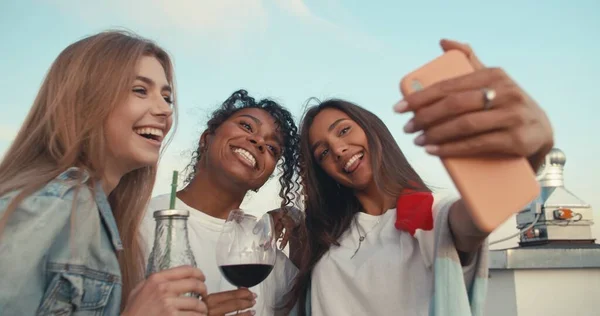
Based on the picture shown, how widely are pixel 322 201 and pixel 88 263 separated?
5.55ft

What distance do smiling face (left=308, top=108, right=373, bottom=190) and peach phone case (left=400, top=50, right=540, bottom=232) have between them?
1.48 m

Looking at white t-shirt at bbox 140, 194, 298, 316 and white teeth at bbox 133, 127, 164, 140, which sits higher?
white teeth at bbox 133, 127, 164, 140

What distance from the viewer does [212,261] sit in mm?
2553

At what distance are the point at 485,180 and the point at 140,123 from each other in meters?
1.15

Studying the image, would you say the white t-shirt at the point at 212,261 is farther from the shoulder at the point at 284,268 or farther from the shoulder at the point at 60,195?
the shoulder at the point at 60,195

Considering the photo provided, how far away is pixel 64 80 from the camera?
5.45ft

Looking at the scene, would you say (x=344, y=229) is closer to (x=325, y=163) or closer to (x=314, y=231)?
(x=314, y=231)

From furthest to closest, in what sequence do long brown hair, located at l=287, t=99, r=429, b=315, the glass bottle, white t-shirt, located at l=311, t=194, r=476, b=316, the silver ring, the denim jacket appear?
long brown hair, located at l=287, t=99, r=429, b=315
white t-shirt, located at l=311, t=194, r=476, b=316
the glass bottle
the denim jacket
the silver ring

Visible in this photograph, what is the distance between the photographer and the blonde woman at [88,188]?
1.30m

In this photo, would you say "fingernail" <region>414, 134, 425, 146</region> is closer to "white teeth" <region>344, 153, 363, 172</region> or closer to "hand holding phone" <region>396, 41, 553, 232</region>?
"hand holding phone" <region>396, 41, 553, 232</region>

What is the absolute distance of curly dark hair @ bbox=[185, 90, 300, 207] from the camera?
10.7 feet

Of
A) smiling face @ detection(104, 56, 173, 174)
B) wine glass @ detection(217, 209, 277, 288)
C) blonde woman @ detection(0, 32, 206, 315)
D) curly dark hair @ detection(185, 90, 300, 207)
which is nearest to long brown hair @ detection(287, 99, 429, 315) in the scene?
Result: curly dark hair @ detection(185, 90, 300, 207)

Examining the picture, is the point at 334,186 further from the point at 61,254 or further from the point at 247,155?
the point at 61,254

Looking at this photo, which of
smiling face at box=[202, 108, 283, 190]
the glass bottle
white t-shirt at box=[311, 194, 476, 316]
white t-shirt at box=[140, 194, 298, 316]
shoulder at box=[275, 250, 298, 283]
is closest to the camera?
the glass bottle
